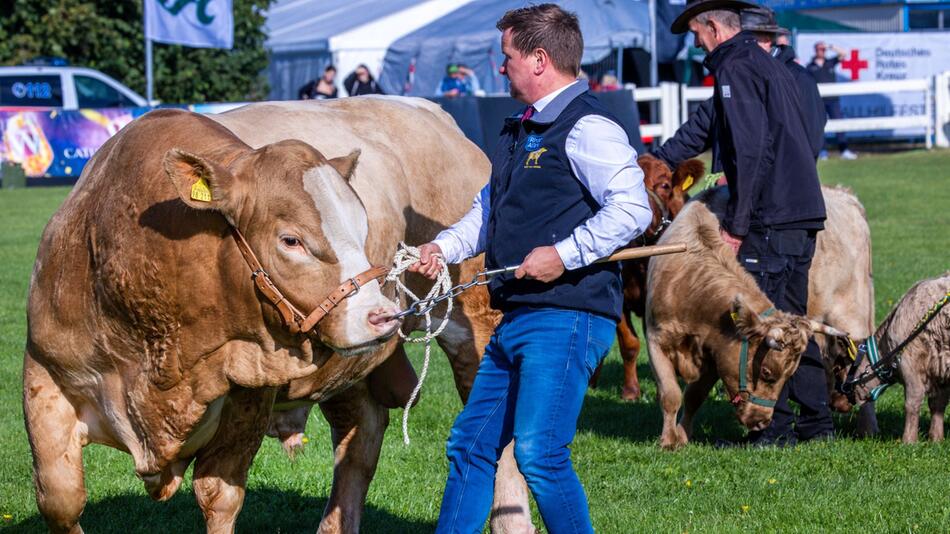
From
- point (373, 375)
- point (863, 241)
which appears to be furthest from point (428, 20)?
point (373, 375)

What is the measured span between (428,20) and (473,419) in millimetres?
29462

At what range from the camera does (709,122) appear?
7.75 m

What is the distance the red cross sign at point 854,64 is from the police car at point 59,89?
15.7 meters

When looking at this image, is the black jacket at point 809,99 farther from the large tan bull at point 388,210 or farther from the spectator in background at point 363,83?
the spectator in background at point 363,83

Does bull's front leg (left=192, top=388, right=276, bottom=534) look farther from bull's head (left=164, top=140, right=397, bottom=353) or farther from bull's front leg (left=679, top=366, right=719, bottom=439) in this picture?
bull's front leg (left=679, top=366, right=719, bottom=439)

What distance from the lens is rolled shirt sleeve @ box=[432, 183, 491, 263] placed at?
4.79m

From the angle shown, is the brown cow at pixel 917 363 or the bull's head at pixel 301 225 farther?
the brown cow at pixel 917 363

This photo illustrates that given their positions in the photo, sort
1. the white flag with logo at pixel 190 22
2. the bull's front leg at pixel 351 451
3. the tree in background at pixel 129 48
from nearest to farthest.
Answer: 1. the bull's front leg at pixel 351 451
2. the white flag with logo at pixel 190 22
3. the tree in background at pixel 129 48

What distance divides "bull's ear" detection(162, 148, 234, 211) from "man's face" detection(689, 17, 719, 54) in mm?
3749

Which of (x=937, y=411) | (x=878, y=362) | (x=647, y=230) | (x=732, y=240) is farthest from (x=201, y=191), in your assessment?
(x=647, y=230)

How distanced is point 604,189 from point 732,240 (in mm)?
3142

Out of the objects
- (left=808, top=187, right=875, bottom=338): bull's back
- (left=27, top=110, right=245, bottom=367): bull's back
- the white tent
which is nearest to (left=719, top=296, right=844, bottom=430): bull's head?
(left=808, top=187, right=875, bottom=338): bull's back

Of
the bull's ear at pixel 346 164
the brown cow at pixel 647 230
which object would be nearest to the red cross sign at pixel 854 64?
the brown cow at pixel 647 230

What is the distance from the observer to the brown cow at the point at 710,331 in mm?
7211
